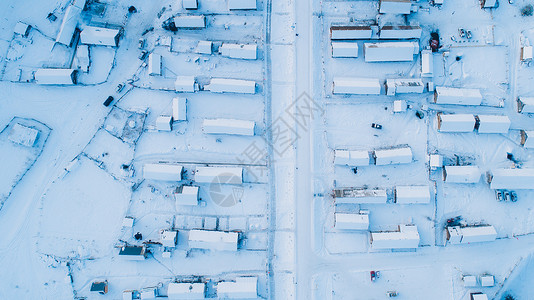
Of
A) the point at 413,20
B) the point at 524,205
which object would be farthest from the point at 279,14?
the point at 524,205

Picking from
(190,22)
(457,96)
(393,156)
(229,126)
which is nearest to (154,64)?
(190,22)

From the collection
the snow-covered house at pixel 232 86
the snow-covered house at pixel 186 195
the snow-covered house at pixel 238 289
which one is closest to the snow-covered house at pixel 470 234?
the snow-covered house at pixel 238 289

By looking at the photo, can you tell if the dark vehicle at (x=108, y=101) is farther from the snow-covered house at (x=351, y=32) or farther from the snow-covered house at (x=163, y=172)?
the snow-covered house at (x=351, y=32)

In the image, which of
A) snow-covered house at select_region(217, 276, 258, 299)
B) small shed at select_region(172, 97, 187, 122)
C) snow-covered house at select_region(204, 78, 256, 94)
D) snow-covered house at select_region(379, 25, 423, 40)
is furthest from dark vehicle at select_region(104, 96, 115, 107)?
snow-covered house at select_region(379, 25, 423, 40)

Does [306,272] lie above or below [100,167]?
below

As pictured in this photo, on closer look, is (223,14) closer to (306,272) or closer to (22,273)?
(306,272)

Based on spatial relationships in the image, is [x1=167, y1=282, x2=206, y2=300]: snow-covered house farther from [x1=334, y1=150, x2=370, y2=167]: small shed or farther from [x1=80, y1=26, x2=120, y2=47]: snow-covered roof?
[x1=80, y1=26, x2=120, y2=47]: snow-covered roof
